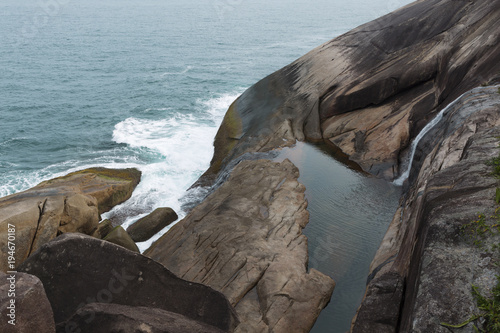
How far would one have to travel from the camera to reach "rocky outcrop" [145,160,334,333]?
51.7 ft

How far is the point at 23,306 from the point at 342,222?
15.2 m

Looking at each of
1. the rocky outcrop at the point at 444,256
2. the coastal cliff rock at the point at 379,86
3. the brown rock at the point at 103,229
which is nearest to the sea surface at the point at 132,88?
the brown rock at the point at 103,229

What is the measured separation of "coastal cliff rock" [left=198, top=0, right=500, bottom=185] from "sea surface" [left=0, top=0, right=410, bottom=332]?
16.9 ft

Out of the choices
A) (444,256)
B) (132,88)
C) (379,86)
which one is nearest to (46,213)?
(444,256)

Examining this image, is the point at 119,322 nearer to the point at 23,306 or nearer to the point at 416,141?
the point at 23,306

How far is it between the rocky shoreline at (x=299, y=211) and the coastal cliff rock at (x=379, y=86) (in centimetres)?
10

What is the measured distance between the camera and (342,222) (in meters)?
21.2

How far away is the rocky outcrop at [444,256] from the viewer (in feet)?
31.6

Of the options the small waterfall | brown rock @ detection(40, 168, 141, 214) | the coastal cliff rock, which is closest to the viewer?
the small waterfall

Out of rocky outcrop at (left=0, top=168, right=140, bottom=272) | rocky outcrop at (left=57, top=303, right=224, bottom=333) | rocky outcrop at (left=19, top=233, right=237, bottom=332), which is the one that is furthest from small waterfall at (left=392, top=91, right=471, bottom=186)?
rocky outcrop at (left=57, top=303, right=224, bottom=333)

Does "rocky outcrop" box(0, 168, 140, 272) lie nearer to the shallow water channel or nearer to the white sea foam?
the white sea foam

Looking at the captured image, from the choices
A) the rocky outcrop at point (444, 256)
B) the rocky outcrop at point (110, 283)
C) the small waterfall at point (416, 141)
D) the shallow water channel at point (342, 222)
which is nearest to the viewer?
the rocky outcrop at point (444, 256)

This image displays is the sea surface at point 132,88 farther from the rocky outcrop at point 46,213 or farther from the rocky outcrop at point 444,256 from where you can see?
the rocky outcrop at point 444,256

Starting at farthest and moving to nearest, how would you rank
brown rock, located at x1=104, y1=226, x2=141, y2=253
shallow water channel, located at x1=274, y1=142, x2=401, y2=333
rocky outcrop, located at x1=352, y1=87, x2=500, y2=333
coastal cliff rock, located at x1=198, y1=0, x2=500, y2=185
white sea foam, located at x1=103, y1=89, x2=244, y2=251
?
white sea foam, located at x1=103, y1=89, x2=244, y2=251
coastal cliff rock, located at x1=198, y1=0, x2=500, y2=185
brown rock, located at x1=104, y1=226, x2=141, y2=253
shallow water channel, located at x1=274, y1=142, x2=401, y2=333
rocky outcrop, located at x1=352, y1=87, x2=500, y2=333
